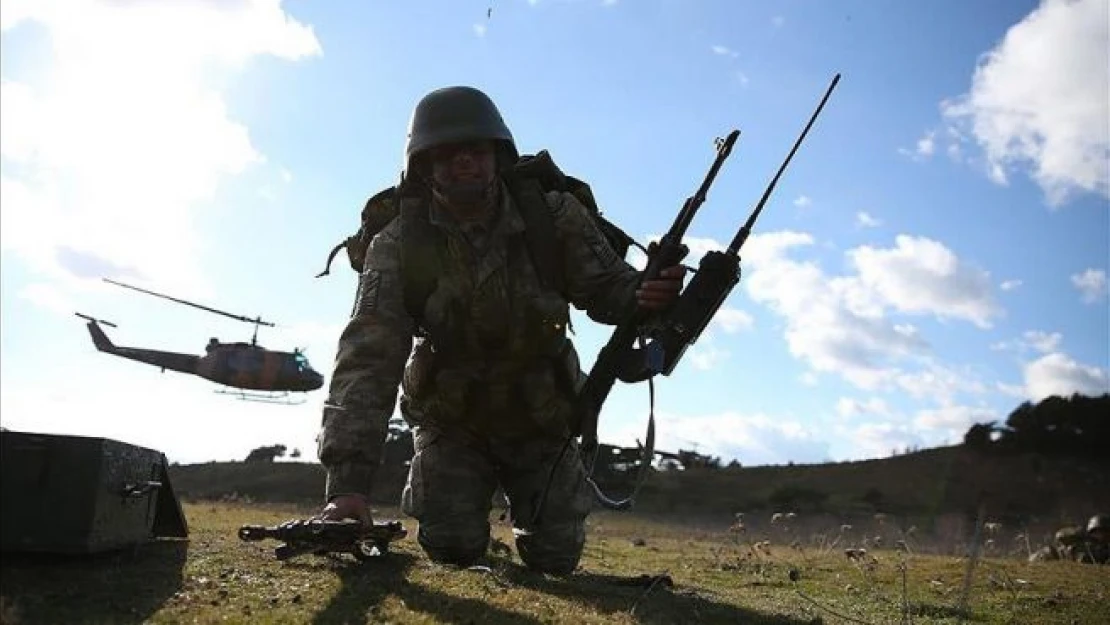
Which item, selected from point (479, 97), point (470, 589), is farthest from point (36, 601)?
point (479, 97)

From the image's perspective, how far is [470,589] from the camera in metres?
3.69

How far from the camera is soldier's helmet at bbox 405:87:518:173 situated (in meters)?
4.83

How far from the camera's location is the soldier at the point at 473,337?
4.53 m

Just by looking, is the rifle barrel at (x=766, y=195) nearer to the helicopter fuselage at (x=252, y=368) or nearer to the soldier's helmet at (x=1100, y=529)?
the soldier's helmet at (x=1100, y=529)

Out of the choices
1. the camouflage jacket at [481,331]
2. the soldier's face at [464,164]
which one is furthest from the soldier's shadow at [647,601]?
the soldier's face at [464,164]

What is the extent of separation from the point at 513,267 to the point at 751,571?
323cm

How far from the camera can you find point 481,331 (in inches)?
189

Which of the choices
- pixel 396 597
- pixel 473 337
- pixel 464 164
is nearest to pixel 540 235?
pixel 464 164

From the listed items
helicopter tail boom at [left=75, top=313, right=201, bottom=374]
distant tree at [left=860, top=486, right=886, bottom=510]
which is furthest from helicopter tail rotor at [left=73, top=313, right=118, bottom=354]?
distant tree at [left=860, top=486, right=886, bottom=510]

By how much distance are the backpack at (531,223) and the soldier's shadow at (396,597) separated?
59.4 inches

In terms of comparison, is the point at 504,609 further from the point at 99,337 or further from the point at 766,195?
the point at 99,337

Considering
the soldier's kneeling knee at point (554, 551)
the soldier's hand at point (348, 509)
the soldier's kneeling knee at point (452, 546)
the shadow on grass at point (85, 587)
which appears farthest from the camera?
the soldier's kneeling knee at point (554, 551)

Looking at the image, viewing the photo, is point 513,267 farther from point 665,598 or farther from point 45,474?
point 45,474

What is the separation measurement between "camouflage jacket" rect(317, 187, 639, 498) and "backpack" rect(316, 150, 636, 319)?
6 centimetres
